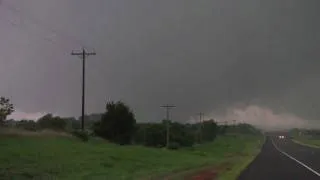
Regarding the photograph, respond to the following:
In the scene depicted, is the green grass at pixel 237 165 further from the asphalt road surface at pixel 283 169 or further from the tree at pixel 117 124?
the tree at pixel 117 124

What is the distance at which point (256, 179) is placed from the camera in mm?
31719

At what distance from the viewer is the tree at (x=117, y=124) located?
326 feet

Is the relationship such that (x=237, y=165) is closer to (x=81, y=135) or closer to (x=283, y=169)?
(x=283, y=169)

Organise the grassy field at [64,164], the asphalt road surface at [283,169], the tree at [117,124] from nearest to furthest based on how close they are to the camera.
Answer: the grassy field at [64,164]
the asphalt road surface at [283,169]
the tree at [117,124]

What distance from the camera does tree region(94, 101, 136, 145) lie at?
9925 centimetres

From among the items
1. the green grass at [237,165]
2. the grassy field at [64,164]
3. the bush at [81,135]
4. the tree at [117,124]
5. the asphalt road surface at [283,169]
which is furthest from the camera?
the tree at [117,124]

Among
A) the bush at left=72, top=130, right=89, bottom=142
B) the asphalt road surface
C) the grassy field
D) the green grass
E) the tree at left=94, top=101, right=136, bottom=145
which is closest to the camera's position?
the grassy field

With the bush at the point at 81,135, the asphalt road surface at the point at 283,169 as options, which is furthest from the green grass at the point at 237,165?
the bush at the point at 81,135

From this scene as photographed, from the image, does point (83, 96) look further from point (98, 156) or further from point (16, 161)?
point (16, 161)

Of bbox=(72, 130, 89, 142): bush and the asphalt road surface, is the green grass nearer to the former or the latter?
the asphalt road surface

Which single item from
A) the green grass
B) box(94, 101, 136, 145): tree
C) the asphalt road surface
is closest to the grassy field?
the green grass

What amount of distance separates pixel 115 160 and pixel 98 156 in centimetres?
156

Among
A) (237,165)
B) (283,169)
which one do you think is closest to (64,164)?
(283,169)

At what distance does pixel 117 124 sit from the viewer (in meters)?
99.9
